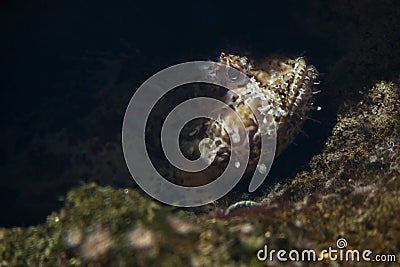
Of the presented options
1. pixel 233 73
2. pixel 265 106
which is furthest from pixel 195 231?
pixel 233 73

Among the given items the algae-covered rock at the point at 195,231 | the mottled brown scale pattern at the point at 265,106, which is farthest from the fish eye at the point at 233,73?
the algae-covered rock at the point at 195,231

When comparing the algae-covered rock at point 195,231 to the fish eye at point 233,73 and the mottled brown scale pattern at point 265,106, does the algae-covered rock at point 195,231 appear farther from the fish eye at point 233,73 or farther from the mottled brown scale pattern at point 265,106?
the fish eye at point 233,73

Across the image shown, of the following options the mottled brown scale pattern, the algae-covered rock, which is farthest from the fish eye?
the algae-covered rock

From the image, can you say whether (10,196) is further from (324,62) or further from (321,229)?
(324,62)

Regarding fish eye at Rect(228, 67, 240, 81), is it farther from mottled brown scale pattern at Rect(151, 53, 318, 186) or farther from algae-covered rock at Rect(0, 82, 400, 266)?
algae-covered rock at Rect(0, 82, 400, 266)

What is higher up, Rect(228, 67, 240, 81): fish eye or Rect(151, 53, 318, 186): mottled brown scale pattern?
Rect(228, 67, 240, 81): fish eye

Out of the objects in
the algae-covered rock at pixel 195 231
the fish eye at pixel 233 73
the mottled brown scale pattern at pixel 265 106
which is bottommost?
the algae-covered rock at pixel 195 231

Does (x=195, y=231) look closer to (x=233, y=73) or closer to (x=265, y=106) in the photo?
(x=265, y=106)

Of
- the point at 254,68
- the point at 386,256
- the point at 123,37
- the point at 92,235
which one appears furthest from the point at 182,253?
the point at 123,37
